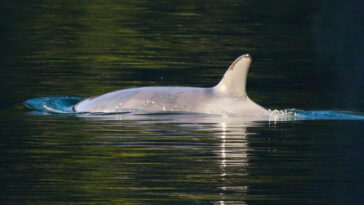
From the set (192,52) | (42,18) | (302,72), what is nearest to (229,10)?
(42,18)

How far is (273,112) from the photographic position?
68.2 ft

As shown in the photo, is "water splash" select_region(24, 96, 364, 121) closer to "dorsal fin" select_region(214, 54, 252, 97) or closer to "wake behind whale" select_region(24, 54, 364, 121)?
Answer: "wake behind whale" select_region(24, 54, 364, 121)

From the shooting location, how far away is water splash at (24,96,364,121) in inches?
816

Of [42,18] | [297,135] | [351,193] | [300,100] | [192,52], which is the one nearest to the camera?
[351,193]

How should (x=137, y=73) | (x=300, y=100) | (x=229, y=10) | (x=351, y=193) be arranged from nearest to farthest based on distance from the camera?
(x=351, y=193), (x=300, y=100), (x=137, y=73), (x=229, y=10)

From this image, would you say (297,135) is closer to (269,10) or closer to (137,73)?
(137,73)

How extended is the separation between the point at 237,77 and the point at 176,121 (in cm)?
120

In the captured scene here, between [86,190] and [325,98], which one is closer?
[86,190]

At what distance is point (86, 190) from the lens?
1449 centimetres

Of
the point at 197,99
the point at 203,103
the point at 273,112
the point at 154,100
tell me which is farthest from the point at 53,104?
the point at 273,112

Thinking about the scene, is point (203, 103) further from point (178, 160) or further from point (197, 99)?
point (178, 160)

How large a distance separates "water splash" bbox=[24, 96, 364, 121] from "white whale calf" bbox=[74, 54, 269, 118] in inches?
6.8

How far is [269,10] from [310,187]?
33.5m

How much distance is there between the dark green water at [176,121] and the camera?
1480 cm
